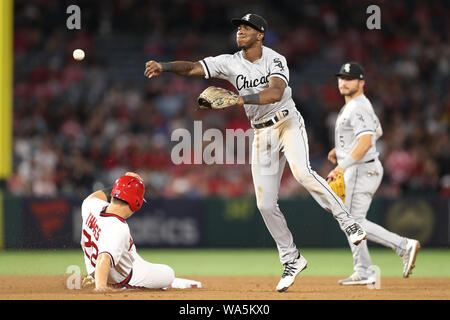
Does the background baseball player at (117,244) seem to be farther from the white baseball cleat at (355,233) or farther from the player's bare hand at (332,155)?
the player's bare hand at (332,155)

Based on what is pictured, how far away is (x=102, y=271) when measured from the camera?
6125mm

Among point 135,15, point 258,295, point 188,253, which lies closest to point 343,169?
point 258,295

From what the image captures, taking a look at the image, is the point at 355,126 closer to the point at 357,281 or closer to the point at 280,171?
the point at 280,171

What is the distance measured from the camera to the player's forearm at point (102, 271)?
6.11m

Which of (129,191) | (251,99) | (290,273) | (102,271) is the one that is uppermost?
(251,99)

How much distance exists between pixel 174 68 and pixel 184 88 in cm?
924

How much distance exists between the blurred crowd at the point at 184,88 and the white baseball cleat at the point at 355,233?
6906 millimetres

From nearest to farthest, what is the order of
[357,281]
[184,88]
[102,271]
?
[102,271], [357,281], [184,88]

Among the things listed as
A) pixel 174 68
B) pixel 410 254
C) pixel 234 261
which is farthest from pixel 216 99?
pixel 234 261

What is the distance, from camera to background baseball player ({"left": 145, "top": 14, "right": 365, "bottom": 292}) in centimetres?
675

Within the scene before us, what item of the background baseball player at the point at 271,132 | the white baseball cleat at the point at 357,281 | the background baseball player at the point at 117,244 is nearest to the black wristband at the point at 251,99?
the background baseball player at the point at 271,132

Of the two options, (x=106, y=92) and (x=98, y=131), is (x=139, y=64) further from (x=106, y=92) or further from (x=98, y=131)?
(x=98, y=131)

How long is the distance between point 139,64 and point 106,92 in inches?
60.6

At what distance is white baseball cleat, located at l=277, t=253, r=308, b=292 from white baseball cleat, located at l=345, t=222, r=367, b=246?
56 cm
